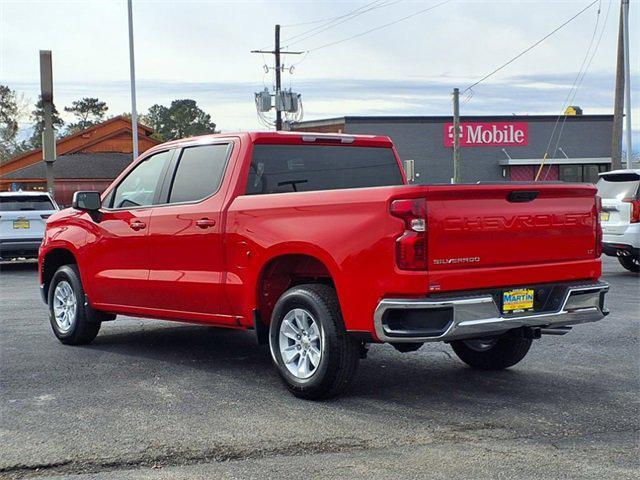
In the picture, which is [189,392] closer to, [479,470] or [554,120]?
[479,470]

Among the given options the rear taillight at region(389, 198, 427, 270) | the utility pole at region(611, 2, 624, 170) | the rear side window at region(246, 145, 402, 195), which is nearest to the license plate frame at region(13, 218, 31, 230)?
the rear side window at region(246, 145, 402, 195)

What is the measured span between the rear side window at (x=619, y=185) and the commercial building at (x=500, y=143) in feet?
105

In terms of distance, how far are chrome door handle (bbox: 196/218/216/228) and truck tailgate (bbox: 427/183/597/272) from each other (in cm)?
214

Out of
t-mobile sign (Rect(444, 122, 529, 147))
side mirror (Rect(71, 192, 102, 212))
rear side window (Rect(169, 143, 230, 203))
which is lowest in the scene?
side mirror (Rect(71, 192, 102, 212))

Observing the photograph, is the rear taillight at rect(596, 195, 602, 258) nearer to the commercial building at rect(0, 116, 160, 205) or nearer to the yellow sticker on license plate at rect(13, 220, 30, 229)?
the yellow sticker on license plate at rect(13, 220, 30, 229)

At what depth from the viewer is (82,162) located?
50.5m

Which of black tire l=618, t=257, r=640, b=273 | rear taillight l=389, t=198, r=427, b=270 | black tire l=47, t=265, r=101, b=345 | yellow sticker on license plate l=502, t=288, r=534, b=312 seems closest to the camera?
rear taillight l=389, t=198, r=427, b=270

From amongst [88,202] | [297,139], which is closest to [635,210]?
[297,139]

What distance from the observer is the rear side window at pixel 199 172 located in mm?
7566

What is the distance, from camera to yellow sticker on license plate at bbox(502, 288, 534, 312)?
6.20 meters

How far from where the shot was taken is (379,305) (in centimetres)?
593

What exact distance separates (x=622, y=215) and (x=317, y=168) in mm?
8887

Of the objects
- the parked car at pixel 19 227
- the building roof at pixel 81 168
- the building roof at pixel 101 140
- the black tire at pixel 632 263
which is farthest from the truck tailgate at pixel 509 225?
the building roof at pixel 101 140

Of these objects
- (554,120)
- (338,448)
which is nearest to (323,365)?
(338,448)
